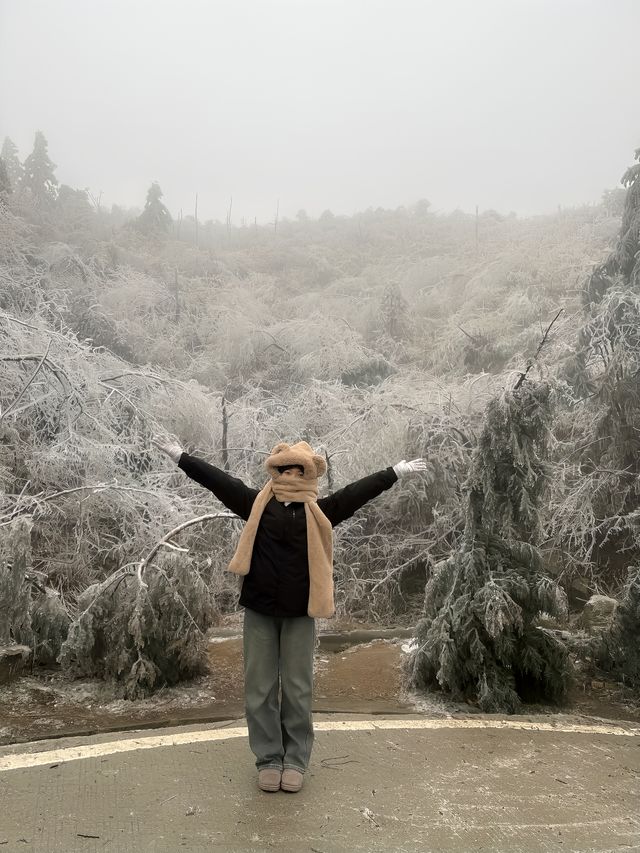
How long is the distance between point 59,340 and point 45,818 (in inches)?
208

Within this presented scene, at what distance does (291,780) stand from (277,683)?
1.09ft

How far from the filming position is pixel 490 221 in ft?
71.9

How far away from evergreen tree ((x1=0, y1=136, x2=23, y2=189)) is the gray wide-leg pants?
19812 mm

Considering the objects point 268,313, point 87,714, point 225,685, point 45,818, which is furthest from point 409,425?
point 268,313

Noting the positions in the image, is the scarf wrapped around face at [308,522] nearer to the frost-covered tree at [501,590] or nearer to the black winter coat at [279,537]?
the black winter coat at [279,537]

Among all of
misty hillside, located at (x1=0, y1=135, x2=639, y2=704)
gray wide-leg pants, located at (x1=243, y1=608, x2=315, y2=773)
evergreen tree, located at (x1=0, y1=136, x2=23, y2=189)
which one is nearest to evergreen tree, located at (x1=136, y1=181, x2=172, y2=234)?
misty hillside, located at (x1=0, y1=135, x2=639, y2=704)

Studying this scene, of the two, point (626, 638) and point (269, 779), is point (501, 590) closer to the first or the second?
point (626, 638)

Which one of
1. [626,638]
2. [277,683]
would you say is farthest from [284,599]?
[626,638]

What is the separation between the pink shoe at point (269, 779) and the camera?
7.07ft

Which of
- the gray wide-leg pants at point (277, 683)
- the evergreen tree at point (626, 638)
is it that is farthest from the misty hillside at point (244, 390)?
the gray wide-leg pants at point (277, 683)

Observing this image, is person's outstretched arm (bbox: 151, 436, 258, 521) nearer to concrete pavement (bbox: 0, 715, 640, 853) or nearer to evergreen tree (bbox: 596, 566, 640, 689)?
concrete pavement (bbox: 0, 715, 640, 853)

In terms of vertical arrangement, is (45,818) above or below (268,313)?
below

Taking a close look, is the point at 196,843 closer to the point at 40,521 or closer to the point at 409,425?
the point at 40,521

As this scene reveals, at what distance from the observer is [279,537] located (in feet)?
7.72
